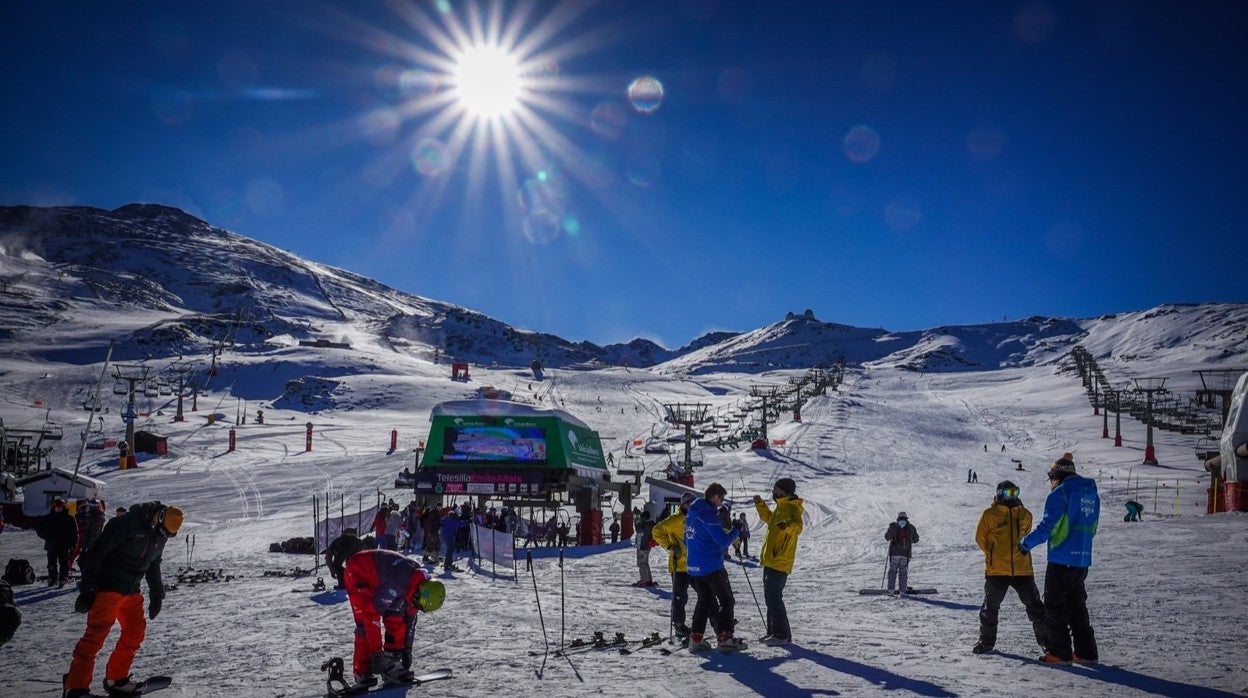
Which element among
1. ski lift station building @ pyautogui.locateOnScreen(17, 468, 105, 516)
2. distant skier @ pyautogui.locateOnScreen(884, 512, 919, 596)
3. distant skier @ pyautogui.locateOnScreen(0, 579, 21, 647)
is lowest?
ski lift station building @ pyautogui.locateOnScreen(17, 468, 105, 516)

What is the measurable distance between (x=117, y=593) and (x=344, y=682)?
2.01 meters

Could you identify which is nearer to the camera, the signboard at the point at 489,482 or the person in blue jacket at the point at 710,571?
the person in blue jacket at the point at 710,571

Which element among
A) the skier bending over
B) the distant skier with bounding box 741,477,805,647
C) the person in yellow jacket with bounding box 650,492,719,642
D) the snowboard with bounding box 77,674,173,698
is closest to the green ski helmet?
the skier bending over

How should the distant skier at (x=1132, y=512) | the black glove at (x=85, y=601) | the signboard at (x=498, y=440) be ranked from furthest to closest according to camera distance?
the distant skier at (x=1132, y=512)
the signboard at (x=498, y=440)
the black glove at (x=85, y=601)

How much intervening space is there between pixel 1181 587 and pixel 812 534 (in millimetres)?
13620

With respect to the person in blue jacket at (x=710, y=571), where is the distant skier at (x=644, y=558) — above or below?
below

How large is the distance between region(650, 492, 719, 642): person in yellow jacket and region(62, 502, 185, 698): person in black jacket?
492cm

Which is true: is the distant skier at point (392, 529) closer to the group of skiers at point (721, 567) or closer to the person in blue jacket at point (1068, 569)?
the group of skiers at point (721, 567)

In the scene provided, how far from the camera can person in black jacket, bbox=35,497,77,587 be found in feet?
46.6

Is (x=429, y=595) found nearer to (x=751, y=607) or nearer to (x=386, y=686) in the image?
(x=386, y=686)

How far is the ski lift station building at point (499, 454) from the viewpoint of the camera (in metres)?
22.7

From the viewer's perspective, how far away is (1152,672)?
6.34 metres

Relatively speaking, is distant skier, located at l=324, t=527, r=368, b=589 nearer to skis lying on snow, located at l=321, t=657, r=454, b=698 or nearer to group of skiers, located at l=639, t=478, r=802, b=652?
skis lying on snow, located at l=321, t=657, r=454, b=698

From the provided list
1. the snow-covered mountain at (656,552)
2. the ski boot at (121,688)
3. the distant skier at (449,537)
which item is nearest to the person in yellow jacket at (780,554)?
the snow-covered mountain at (656,552)
